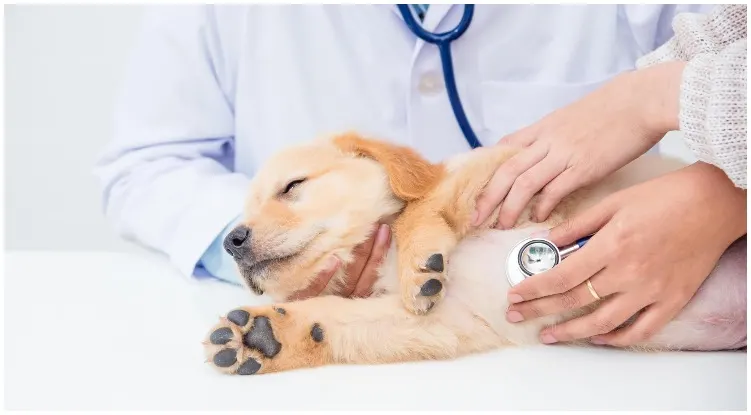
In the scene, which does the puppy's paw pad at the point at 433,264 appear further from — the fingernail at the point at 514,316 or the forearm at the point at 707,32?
the forearm at the point at 707,32

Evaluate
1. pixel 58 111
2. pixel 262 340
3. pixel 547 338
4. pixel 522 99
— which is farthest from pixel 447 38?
pixel 58 111

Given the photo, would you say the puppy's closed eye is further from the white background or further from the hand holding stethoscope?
the white background

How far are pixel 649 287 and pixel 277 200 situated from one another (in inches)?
25.1

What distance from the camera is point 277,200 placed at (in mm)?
1277

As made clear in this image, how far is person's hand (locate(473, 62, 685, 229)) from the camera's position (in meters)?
1.19

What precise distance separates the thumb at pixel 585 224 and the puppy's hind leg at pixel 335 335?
0.19 metres

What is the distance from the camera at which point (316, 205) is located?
1242mm

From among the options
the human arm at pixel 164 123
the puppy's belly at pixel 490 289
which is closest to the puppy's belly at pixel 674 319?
the puppy's belly at pixel 490 289

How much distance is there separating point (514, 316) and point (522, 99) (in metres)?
0.72

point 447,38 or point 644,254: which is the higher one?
point 447,38

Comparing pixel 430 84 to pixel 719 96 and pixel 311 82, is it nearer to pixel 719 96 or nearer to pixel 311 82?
pixel 311 82

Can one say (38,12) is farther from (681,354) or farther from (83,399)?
(681,354)

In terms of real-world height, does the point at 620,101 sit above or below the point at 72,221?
above

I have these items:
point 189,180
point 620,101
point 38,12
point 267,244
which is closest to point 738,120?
point 620,101
